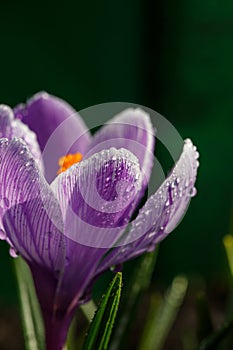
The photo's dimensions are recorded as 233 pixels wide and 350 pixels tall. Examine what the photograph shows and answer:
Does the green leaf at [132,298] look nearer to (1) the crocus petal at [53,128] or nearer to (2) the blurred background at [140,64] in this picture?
(1) the crocus petal at [53,128]

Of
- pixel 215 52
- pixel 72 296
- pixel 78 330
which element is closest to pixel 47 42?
pixel 215 52

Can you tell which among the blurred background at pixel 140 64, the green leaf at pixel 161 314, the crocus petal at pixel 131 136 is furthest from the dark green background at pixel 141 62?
the crocus petal at pixel 131 136

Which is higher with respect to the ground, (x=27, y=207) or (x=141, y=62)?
(x=27, y=207)

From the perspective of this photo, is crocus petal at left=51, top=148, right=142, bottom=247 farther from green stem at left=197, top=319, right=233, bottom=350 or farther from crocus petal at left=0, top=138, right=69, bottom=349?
green stem at left=197, top=319, right=233, bottom=350

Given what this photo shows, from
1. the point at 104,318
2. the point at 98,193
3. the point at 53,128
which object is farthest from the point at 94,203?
the point at 53,128

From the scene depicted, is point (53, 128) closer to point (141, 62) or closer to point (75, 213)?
point (75, 213)

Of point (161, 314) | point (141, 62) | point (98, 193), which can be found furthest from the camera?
point (141, 62)
